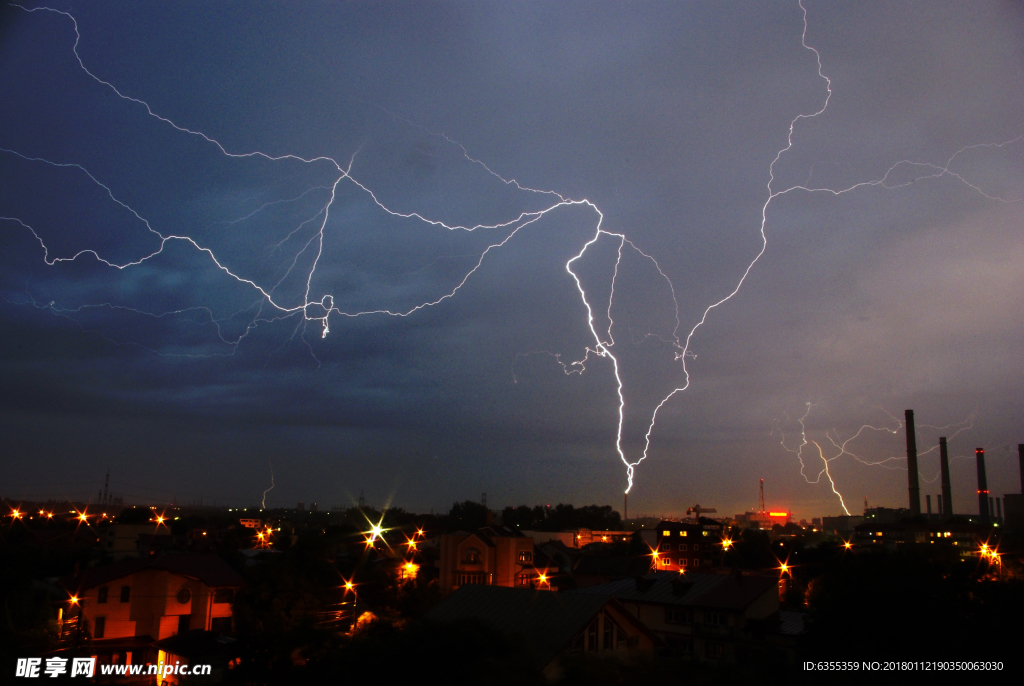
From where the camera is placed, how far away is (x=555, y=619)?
1219 centimetres

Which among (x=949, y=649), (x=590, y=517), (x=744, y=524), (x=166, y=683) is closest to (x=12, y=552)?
(x=166, y=683)

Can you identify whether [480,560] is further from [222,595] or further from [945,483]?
[945,483]

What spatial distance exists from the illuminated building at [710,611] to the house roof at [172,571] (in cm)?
1211

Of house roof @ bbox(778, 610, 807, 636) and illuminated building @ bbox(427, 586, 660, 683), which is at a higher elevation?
illuminated building @ bbox(427, 586, 660, 683)

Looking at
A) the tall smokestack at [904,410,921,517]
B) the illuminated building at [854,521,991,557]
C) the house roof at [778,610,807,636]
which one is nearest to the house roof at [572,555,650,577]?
the house roof at [778,610,807,636]

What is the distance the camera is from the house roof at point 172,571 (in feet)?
70.4

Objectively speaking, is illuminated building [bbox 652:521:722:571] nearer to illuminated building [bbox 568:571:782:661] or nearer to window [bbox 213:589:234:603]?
illuminated building [bbox 568:571:782:661]

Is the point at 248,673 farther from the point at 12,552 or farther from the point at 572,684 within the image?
the point at 12,552

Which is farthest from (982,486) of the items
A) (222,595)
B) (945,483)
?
(222,595)

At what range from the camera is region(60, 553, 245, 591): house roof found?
845 inches

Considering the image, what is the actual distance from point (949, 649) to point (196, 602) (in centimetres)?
2087

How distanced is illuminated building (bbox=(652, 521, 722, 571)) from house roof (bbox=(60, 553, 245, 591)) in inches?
1358

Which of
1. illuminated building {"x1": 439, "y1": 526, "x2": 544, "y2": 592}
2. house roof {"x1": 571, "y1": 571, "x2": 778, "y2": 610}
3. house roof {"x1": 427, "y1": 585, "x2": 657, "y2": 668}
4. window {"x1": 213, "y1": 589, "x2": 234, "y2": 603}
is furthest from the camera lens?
illuminated building {"x1": 439, "y1": 526, "x2": 544, "y2": 592}

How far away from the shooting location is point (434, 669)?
791 centimetres
